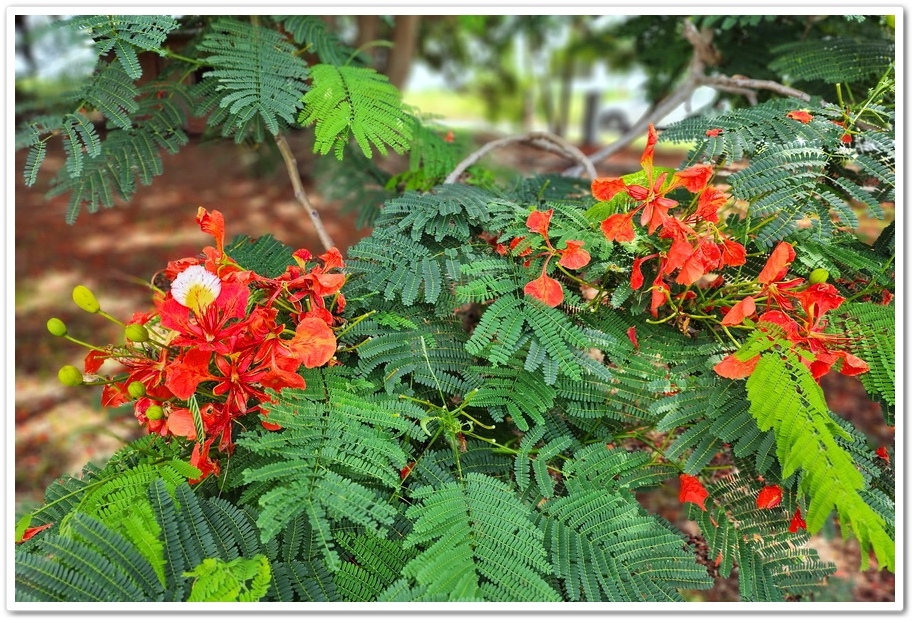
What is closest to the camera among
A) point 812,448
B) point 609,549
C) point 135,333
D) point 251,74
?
point 812,448

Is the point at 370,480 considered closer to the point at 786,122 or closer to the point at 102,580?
the point at 102,580

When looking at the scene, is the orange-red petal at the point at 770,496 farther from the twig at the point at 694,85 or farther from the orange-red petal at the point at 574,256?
the twig at the point at 694,85

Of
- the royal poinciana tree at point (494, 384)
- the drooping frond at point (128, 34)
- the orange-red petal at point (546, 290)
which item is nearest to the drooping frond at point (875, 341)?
the royal poinciana tree at point (494, 384)

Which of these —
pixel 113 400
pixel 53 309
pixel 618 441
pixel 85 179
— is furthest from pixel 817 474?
pixel 53 309

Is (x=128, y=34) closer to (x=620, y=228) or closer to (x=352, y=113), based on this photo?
(x=352, y=113)

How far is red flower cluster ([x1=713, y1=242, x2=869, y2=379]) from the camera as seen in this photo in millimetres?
1367

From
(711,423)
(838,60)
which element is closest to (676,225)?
(711,423)

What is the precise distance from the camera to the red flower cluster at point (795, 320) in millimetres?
1367

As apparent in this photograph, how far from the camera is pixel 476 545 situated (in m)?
1.28

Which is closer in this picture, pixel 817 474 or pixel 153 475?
pixel 817 474

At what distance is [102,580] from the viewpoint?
1204 millimetres

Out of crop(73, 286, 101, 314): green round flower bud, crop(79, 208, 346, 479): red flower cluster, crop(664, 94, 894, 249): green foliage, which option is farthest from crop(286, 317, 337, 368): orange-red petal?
crop(664, 94, 894, 249): green foliage

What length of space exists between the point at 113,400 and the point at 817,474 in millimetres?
1446

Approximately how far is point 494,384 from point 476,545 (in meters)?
0.37
